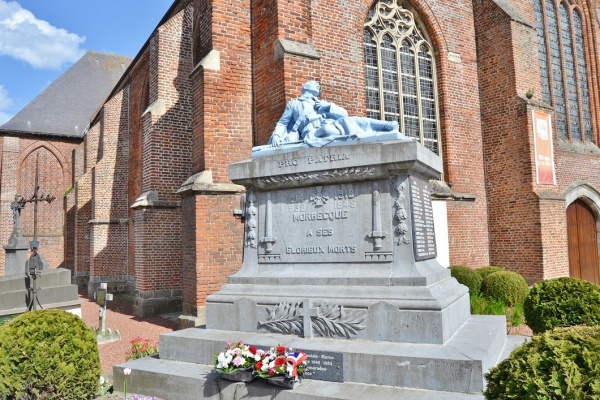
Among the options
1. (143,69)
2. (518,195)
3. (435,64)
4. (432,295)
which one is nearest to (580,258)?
(518,195)

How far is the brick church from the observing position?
952 cm

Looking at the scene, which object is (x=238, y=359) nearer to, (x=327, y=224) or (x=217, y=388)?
(x=217, y=388)

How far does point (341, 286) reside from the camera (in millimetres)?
4895

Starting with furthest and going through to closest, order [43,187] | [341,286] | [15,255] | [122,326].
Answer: [43,187], [15,255], [122,326], [341,286]

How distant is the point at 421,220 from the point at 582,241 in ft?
41.4

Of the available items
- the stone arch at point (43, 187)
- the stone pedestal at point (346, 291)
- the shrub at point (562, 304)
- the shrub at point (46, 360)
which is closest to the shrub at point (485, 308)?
the shrub at point (562, 304)

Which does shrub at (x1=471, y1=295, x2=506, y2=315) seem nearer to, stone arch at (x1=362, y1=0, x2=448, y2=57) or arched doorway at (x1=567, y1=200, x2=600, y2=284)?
stone arch at (x1=362, y1=0, x2=448, y2=57)

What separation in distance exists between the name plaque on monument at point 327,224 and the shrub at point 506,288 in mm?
5944

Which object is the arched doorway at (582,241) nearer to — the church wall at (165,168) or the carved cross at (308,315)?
the church wall at (165,168)

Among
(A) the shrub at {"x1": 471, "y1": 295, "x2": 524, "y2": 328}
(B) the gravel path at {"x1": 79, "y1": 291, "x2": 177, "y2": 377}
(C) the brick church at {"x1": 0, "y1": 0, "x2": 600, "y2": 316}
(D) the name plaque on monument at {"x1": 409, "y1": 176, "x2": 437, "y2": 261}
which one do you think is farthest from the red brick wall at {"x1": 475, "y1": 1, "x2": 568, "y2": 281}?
(B) the gravel path at {"x1": 79, "y1": 291, "x2": 177, "y2": 377}

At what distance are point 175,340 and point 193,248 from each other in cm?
397

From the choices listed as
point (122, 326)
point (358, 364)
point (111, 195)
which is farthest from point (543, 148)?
point (111, 195)

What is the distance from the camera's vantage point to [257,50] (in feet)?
33.1

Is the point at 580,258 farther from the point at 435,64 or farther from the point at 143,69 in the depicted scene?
the point at 143,69
